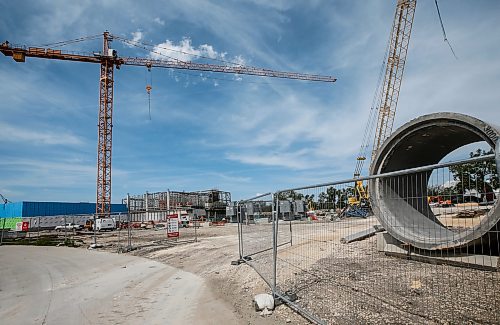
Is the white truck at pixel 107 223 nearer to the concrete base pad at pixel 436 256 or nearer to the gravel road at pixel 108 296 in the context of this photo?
the gravel road at pixel 108 296

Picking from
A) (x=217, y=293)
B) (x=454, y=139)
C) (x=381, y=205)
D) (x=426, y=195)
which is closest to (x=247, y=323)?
(x=217, y=293)

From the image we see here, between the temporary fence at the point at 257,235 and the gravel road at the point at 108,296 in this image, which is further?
the temporary fence at the point at 257,235

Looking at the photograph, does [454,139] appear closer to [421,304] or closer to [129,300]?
[421,304]

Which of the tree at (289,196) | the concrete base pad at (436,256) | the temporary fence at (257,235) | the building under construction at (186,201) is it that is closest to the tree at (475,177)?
the concrete base pad at (436,256)

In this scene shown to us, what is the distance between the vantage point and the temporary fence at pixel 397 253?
13.1 ft

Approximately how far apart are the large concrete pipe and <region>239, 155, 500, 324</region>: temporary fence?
1.6 inches

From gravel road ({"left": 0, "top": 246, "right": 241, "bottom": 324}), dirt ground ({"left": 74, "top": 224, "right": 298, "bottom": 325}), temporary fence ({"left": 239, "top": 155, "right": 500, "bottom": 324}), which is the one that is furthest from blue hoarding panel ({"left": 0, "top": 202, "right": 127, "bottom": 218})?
temporary fence ({"left": 239, "top": 155, "right": 500, "bottom": 324})

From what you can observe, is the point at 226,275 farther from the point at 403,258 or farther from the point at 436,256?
the point at 436,256

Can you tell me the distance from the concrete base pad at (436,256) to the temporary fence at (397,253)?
0.08 ft

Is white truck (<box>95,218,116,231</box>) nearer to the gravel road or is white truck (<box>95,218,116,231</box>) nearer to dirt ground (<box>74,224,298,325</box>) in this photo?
dirt ground (<box>74,224,298,325</box>)

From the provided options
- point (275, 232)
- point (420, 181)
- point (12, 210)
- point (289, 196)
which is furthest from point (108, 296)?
point (12, 210)

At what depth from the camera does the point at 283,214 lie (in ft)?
22.7

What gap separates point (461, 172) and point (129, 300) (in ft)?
21.5

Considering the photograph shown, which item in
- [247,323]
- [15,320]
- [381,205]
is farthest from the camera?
[381,205]
